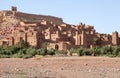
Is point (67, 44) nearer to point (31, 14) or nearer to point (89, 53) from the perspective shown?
point (89, 53)

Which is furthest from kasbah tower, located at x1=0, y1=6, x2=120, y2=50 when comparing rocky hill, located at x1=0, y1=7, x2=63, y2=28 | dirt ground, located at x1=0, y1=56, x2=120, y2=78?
dirt ground, located at x1=0, y1=56, x2=120, y2=78

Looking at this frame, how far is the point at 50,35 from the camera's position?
63.2 m

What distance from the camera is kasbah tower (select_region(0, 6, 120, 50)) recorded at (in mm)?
59219

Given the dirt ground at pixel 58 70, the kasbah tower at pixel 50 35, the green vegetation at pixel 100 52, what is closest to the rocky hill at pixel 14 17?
the kasbah tower at pixel 50 35

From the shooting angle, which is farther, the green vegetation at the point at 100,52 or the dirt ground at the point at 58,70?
the green vegetation at the point at 100,52

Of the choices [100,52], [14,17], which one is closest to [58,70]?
[100,52]

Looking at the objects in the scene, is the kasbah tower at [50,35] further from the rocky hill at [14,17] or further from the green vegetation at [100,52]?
the green vegetation at [100,52]

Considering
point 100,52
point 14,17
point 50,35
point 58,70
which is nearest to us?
point 58,70

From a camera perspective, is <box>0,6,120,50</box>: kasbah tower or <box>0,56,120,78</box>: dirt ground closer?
<box>0,56,120,78</box>: dirt ground

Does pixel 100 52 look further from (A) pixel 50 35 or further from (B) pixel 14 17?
(B) pixel 14 17

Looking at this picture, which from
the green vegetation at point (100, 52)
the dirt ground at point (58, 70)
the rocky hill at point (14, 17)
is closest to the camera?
the dirt ground at point (58, 70)

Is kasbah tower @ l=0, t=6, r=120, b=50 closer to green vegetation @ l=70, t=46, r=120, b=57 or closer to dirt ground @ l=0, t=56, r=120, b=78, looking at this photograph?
green vegetation @ l=70, t=46, r=120, b=57

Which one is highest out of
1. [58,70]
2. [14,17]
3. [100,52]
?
[14,17]

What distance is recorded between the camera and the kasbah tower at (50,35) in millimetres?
59219
